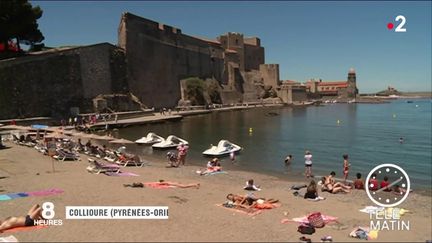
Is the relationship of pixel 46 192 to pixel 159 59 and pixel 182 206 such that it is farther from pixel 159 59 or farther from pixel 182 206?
pixel 159 59

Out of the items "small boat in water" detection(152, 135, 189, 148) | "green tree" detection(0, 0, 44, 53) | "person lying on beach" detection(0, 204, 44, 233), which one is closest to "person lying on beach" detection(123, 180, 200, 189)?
"person lying on beach" detection(0, 204, 44, 233)

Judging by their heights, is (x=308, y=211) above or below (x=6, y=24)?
below

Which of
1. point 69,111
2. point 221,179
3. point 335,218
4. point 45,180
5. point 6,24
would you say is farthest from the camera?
point 69,111

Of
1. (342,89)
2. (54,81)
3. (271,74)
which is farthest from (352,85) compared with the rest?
(54,81)

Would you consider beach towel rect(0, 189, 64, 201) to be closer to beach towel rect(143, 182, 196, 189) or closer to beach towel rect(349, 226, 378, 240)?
beach towel rect(143, 182, 196, 189)

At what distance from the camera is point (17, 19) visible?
4244cm

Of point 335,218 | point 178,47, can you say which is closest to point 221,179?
point 335,218

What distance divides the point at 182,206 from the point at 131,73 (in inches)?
1902

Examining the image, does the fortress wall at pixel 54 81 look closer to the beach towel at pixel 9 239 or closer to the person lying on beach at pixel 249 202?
the person lying on beach at pixel 249 202

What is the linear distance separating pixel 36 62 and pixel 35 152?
2214 cm

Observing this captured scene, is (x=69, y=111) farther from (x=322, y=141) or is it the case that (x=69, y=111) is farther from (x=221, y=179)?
(x=221, y=179)

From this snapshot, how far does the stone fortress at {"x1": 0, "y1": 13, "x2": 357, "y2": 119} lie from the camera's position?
4212cm

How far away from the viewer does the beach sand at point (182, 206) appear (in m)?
9.52

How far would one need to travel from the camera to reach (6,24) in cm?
4169
